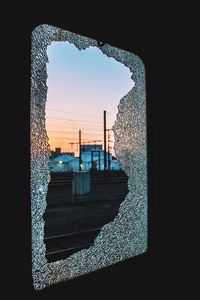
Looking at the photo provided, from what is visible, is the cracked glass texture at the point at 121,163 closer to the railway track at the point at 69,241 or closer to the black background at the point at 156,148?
the black background at the point at 156,148

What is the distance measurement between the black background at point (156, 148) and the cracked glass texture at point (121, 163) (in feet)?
0.15

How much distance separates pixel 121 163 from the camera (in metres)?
2.13

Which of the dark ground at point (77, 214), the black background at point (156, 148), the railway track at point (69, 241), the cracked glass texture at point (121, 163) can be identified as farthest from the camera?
the dark ground at point (77, 214)

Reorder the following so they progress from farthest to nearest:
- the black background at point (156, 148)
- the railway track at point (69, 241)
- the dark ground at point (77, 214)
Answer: the dark ground at point (77, 214) < the railway track at point (69, 241) < the black background at point (156, 148)

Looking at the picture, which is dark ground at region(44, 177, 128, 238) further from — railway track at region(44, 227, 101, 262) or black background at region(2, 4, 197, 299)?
black background at region(2, 4, 197, 299)

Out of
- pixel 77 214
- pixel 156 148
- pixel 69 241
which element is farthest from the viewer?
pixel 77 214

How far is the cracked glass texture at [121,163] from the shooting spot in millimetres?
1520

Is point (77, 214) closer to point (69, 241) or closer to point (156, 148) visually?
point (69, 241)

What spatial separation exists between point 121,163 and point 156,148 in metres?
0.30

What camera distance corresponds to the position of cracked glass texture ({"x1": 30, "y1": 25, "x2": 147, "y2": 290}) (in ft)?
4.99

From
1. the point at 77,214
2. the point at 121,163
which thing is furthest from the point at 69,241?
the point at 121,163

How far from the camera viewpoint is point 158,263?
2215mm

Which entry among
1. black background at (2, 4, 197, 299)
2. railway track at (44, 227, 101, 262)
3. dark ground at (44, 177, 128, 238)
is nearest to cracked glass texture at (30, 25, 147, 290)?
black background at (2, 4, 197, 299)

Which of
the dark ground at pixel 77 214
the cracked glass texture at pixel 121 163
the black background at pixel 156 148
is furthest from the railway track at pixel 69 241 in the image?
the cracked glass texture at pixel 121 163
